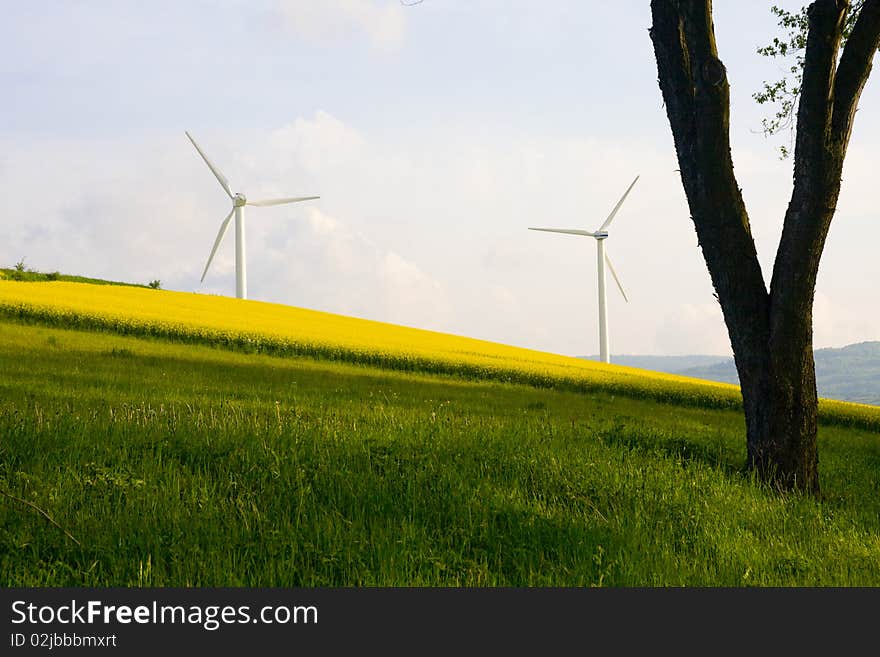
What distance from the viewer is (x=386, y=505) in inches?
317

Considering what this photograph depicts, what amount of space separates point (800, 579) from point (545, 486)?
2.67m

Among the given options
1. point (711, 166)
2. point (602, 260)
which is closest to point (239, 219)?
point (602, 260)

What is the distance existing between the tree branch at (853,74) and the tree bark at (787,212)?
13 millimetres

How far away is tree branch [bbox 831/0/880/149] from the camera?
11281mm

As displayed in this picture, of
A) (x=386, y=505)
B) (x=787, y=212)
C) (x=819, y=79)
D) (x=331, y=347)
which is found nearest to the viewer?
(x=386, y=505)

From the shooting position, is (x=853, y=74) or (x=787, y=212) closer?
(x=853, y=74)

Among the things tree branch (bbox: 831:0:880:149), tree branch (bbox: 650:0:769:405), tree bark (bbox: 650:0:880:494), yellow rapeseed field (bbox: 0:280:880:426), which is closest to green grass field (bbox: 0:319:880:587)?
tree bark (bbox: 650:0:880:494)

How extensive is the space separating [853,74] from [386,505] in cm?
834

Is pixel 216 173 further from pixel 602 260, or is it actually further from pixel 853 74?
pixel 853 74

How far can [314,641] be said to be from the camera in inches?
210

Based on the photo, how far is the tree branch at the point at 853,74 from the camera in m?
11.3

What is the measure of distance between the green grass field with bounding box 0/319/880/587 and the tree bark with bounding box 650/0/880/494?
3.19ft

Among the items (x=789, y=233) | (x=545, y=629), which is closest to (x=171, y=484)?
(x=545, y=629)

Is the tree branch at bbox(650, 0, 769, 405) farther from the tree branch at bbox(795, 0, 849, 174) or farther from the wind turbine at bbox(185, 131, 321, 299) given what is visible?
the wind turbine at bbox(185, 131, 321, 299)
